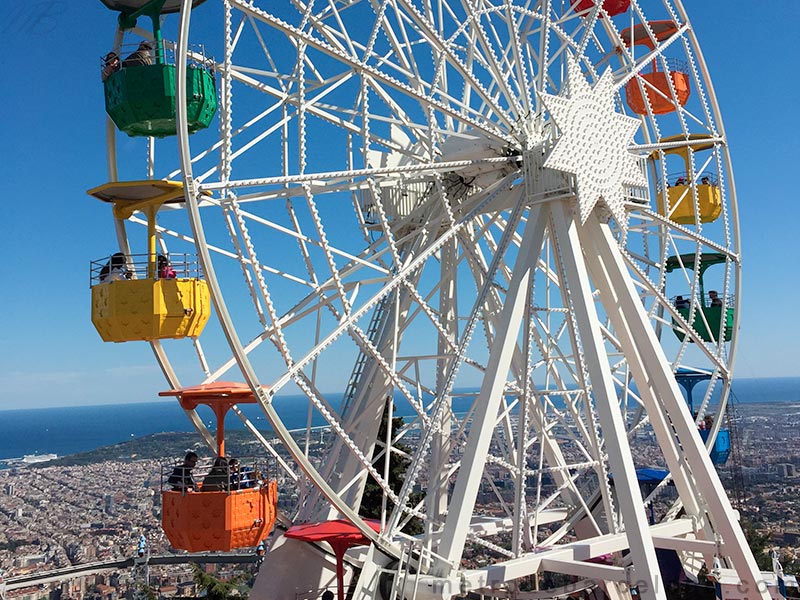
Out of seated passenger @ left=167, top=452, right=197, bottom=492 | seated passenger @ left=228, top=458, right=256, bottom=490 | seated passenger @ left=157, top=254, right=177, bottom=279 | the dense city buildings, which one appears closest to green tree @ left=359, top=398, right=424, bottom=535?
the dense city buildings

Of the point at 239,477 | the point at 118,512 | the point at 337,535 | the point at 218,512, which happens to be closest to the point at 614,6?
the point at 337,535

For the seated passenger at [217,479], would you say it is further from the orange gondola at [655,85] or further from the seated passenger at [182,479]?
the orange gondola at [655,85]

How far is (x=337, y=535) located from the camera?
12.9 metres

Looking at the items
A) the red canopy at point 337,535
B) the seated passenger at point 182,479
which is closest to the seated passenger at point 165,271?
the seated passenger at point 182,479

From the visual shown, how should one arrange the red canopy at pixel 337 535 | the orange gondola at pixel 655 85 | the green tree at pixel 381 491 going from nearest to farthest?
the red canopy at pixel 337 535 < the orange gondola at pixel 655 85 < the green tree at pixel 381 491

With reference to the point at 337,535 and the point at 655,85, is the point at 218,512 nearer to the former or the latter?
the point at 337,535

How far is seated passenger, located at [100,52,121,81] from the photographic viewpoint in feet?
38.8

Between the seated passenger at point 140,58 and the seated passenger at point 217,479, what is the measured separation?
17.2 ft

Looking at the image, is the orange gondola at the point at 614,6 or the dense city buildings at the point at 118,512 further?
the dense city buildings at the point at 118,512

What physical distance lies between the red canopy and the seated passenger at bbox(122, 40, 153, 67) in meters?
6.90

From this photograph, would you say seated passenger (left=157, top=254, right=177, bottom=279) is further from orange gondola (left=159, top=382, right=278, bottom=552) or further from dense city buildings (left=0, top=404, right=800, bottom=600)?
dense city buildings (left=0, top=404, right=800, bottom=600)

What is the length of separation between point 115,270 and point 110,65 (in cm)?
281

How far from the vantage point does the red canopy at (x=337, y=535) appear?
1288 centimetres

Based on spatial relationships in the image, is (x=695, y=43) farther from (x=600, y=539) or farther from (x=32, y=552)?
(x=32, y=552)
